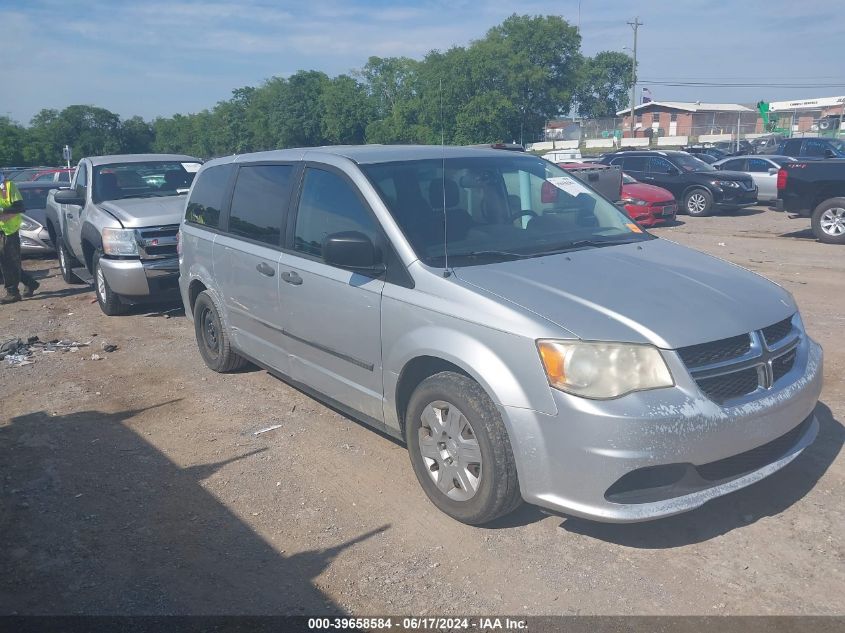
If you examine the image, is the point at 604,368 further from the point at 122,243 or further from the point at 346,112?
the point at 346,112

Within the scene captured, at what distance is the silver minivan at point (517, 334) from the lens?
11.3ft

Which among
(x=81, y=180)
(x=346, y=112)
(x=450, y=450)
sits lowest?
(x=450, y=450)

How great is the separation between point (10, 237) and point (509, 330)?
943 centimetres

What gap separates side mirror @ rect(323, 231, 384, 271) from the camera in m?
4.26

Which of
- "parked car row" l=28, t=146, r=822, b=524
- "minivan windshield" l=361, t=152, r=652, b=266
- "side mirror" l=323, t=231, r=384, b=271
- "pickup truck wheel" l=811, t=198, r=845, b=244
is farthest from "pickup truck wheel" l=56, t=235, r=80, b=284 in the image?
"pickup truck wheel" l=811, t=198, r=845, b=244

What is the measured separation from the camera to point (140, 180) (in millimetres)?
10344

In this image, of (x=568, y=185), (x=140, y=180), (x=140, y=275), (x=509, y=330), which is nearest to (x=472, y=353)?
(x=509, y=330)

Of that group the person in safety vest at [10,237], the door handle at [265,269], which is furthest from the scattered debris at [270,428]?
the person in safety vest at [10,237]

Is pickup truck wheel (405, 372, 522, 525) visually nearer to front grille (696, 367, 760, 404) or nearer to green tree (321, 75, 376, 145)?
front grille (696, 367, 760, 404)

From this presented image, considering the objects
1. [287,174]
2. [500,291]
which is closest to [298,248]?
[287,174]

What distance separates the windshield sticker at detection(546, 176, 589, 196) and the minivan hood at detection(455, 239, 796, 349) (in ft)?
2.57

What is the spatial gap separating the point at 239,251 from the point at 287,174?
78cm

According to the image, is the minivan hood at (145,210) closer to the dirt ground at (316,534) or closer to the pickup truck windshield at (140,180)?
the pickup truck windshield at (140,180)

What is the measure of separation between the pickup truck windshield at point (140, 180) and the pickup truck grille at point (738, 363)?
8.26 meters
